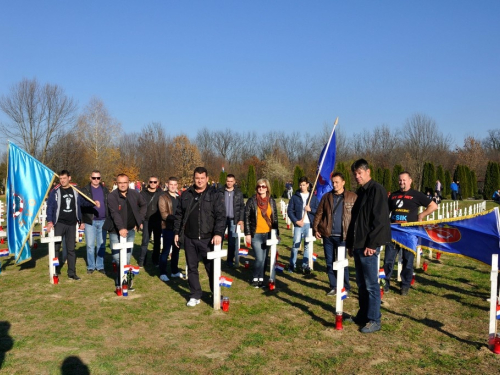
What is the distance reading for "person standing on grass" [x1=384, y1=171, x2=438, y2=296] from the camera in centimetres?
836

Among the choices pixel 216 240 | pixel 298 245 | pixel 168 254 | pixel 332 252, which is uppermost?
pixel 216 240

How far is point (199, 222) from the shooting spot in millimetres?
7629

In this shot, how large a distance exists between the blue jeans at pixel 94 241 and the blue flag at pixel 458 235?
6.21 metres

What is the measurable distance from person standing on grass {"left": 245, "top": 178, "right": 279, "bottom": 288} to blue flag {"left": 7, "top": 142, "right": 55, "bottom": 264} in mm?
4144

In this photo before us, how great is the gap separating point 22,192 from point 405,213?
744cm

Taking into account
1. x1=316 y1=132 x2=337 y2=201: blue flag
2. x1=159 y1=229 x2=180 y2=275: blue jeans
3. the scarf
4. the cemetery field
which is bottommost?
the cemetery field

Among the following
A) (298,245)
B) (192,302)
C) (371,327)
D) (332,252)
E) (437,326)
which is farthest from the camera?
(298,245)

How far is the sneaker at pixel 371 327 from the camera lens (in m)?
6.38

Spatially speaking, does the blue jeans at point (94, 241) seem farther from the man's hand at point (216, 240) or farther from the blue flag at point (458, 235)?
the blue flag at point (458, 235)

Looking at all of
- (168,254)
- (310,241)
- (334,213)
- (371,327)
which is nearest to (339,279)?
A: (371,327)

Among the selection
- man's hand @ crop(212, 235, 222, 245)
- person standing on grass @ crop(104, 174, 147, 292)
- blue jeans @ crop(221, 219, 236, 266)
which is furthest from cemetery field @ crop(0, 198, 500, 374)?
blue jeans @ crop(221, 219, 236, 266)

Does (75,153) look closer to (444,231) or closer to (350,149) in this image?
(444,231)

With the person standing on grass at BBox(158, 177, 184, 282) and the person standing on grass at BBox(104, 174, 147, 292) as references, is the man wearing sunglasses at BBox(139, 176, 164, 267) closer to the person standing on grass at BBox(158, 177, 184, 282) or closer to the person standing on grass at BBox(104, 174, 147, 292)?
the person standing on grass at BBox(158, 177, 184, 282)

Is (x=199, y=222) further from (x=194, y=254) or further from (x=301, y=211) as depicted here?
(x=301, y=211)
